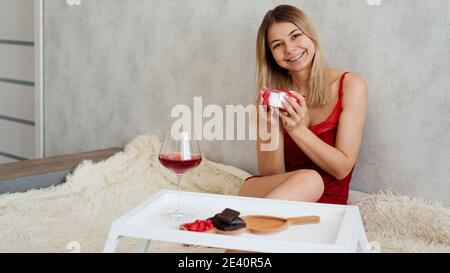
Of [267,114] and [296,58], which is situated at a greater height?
[296,58]

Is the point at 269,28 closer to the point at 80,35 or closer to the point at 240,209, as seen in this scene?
the point at 240,209

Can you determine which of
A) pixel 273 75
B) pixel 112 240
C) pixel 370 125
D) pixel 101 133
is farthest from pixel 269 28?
pixel 101 133

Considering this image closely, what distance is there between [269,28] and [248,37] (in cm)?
46

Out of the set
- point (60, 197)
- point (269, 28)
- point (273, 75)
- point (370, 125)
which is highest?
point (269, 28)

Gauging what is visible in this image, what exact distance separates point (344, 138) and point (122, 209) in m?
0.90

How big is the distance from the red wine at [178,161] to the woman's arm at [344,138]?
20.5 inches

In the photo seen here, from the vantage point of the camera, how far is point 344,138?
1977 mm

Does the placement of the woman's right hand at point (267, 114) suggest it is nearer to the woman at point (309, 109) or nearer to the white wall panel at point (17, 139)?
the woman at point (309, 109)

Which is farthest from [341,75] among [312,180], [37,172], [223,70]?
[37,172]

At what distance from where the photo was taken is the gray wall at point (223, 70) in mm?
2053

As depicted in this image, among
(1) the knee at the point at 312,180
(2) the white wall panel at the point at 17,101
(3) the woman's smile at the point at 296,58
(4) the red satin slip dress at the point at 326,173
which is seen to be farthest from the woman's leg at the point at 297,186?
(2) the white wall panel at the point at 17,101

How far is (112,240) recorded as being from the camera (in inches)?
50.3

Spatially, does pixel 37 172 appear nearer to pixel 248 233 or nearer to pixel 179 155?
pixel 179 155

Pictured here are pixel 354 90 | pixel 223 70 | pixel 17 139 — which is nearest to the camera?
pixel 354 90
